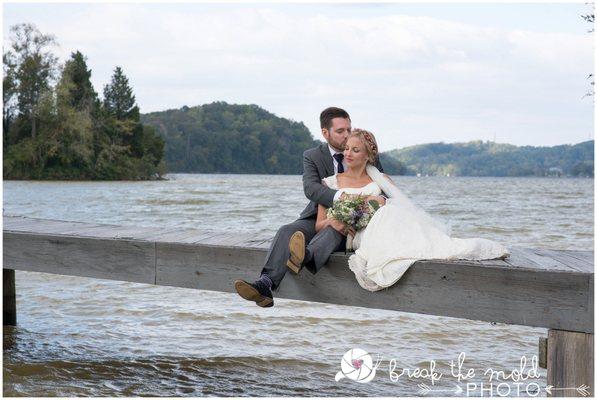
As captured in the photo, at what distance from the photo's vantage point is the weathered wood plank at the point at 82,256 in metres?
5.54

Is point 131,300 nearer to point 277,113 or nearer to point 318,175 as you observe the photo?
point 318,175

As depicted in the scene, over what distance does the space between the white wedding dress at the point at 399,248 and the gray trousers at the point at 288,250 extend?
0.18m

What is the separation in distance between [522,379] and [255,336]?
2.44 meters

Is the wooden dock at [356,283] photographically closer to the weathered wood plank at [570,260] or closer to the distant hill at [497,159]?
the weathered wood plank at [570,260]

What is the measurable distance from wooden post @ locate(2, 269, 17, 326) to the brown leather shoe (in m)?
3.73

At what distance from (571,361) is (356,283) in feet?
4.20

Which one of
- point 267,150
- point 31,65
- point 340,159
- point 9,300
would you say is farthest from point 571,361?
A: point 267,150

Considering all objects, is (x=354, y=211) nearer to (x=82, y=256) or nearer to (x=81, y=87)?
(x=82, y=256)

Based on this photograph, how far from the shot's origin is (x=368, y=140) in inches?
196

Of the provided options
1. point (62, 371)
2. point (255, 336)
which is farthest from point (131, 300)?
point (62, 371)

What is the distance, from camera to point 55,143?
55.5 metres

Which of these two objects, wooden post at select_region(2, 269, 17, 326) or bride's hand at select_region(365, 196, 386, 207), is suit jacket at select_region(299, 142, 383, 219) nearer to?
bride's hand at select_region(365, 196, 386, 207)

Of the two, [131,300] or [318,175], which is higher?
[318,175]

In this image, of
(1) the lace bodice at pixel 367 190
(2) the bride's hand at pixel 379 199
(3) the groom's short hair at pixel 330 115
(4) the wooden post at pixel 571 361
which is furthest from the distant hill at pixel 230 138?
(4) the wooden post at pixel 571 361
